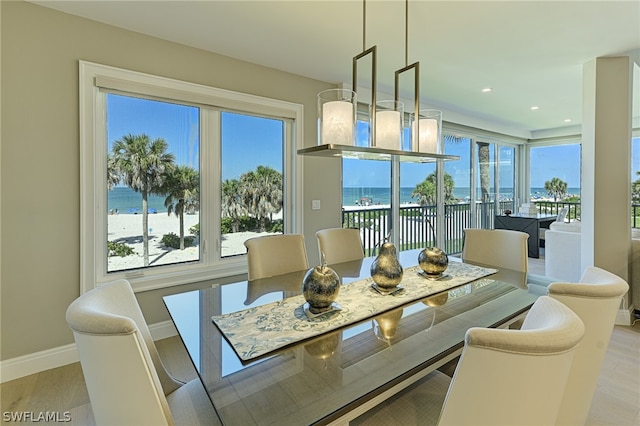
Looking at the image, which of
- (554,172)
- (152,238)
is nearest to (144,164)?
(152,238)

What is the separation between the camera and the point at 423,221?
5664 mm

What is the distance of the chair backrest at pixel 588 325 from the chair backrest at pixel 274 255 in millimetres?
1639

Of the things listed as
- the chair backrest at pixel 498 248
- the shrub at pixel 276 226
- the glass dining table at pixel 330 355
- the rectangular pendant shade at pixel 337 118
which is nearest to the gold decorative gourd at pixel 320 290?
the glass dining table at pixel 330 355

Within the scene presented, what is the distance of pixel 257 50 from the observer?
9.70ft

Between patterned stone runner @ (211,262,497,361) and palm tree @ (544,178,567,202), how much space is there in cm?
701

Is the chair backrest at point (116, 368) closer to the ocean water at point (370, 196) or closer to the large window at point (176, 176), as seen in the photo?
the large window at point (176, 176)

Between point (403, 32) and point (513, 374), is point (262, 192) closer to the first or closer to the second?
point (403, 32)

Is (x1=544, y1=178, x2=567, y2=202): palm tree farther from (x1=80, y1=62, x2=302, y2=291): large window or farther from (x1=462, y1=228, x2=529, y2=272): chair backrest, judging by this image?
(x1=80, y1=62, x2=302, y2=291): large window

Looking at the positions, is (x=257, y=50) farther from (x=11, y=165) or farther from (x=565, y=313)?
(x=565, y=313)

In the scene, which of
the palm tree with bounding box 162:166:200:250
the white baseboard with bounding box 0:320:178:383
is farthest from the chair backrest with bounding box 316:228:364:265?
the white baseboard with bounding box 0:320:178:383

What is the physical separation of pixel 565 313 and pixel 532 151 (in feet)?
26.3

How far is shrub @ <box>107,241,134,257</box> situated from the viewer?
2.65 metres

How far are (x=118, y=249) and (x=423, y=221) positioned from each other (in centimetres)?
467

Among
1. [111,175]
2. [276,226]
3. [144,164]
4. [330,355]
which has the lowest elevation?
[330,355]
